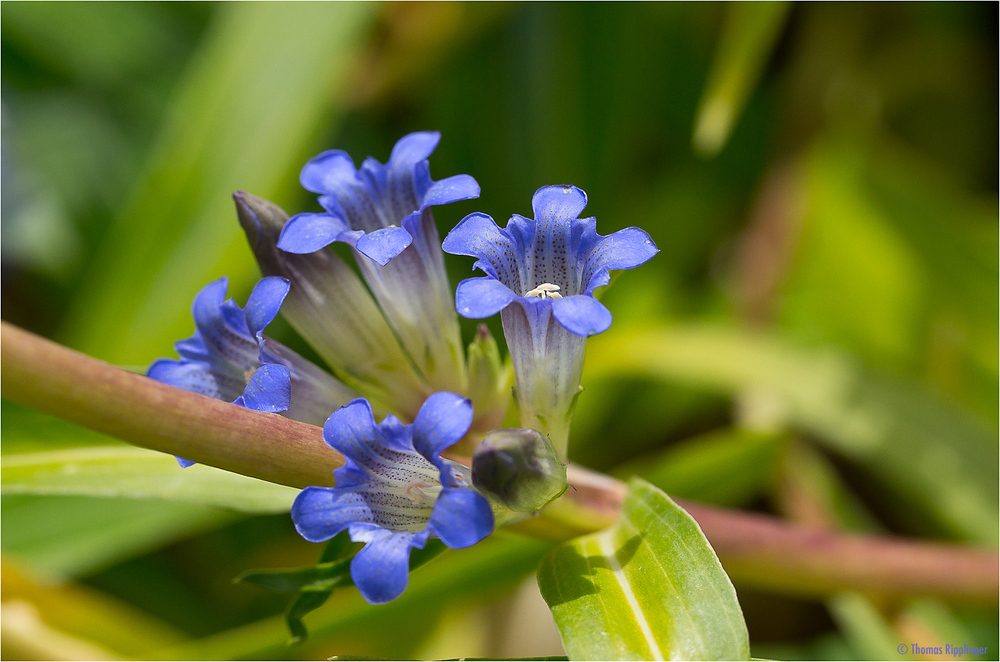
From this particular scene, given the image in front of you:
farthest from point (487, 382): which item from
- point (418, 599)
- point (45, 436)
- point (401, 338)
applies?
point (418, 599)

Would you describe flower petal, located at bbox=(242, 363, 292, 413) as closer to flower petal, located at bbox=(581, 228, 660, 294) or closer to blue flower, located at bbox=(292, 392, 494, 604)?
blue flower, located at bbox=(292, 392, 494, 604)

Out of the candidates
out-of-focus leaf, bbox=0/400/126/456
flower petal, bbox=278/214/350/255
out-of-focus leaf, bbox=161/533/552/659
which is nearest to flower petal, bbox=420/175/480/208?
flower petal, bbox=278/214/350/255

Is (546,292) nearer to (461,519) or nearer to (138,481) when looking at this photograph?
(461,519)

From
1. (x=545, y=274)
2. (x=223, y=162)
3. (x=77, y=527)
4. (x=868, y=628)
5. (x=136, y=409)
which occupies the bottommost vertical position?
(x=868, y=628)

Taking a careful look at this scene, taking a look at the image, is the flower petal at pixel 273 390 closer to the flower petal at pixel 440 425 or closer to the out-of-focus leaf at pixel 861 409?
the flower petal at pixel 440 425

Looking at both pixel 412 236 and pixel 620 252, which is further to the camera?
pixel 412 236

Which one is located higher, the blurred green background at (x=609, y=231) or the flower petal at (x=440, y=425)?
the blurred green background at (x=609, y=231)

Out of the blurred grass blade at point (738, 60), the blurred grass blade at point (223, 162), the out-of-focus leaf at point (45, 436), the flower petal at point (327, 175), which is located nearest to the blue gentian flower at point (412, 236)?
the flower petal at point (327, 175)
